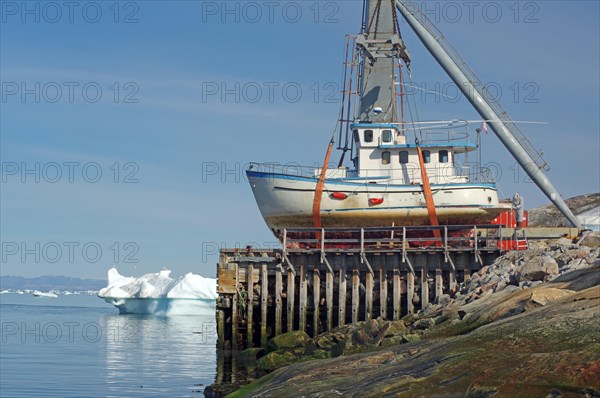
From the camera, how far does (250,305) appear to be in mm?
35281

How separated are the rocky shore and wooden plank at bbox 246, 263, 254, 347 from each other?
846 cm

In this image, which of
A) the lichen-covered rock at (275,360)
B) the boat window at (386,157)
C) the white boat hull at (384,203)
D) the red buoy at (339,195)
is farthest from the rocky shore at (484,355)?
the boat window at (386,157)

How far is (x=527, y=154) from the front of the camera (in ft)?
142

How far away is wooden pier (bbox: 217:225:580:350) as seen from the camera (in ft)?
110

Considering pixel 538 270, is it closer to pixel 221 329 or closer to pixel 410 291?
pixel 410 291

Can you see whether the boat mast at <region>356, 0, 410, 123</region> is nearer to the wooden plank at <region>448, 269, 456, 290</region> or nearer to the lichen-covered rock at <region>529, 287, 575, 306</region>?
the wooden plank at <region>448, 269, 456, 290</region>

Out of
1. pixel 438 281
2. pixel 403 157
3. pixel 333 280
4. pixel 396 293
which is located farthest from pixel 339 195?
pixel 438 281

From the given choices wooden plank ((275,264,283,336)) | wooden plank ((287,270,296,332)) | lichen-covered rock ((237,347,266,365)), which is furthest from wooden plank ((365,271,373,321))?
lichen-covered rock ((237,347,266,365))

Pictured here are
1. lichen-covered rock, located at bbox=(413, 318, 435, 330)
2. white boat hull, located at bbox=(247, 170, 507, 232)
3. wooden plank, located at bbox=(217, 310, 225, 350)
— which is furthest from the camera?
white boat hull, located at bbox=(247, 170, 507, 232)

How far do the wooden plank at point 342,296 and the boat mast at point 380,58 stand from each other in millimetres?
11470

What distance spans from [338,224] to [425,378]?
26762mm

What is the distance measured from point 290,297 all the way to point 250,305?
1.74 m

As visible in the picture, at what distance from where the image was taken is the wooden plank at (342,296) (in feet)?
110

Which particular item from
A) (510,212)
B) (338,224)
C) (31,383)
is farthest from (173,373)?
(510,212)
